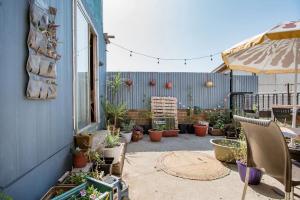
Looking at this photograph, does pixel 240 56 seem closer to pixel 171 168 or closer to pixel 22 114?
pixel 171 168

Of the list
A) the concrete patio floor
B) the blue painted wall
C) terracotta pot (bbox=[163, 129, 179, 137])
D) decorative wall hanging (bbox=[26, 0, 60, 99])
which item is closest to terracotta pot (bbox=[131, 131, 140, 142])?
terracotta pot (bbox=[163, 129, 179, 137])

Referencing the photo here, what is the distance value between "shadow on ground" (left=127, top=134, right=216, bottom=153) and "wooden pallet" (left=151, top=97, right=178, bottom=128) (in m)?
0.87

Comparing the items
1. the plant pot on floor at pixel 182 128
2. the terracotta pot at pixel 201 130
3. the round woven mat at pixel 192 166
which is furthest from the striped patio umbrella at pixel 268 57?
the plant pot on floor at pixel 182 128

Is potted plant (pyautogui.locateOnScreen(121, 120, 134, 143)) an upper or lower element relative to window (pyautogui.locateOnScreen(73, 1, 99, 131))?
lower

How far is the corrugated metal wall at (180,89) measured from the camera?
662 centimetres

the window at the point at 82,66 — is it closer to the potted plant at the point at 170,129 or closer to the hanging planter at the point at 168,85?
the potted plant at the point at 170,129

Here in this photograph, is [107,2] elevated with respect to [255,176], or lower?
elevated

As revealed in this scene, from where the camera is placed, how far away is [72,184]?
1.79 m

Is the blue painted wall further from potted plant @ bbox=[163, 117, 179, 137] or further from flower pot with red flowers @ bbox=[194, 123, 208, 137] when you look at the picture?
flower pot with red flowers @ bbox=[194, 123, 208, 137]

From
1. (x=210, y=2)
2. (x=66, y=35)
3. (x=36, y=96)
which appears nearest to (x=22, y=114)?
(x=36, y=96)

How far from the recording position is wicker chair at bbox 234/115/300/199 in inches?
57.2

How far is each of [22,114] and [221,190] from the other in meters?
2.37

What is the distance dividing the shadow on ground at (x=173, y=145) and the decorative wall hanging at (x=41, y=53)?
116 inches

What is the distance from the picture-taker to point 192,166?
3301mm
